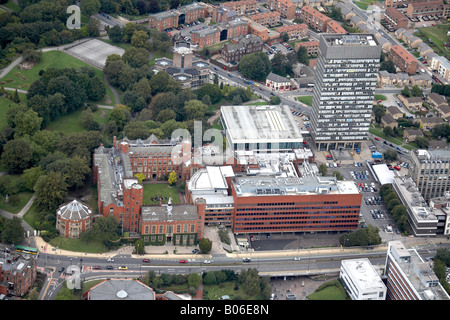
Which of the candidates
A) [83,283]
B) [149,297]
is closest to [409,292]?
[149,297]

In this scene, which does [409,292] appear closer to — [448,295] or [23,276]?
[448,295]

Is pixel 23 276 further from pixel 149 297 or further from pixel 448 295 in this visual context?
pixel 448 295

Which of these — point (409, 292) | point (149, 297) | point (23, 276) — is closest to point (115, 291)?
point (149, 297)

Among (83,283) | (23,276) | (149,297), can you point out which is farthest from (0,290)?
(149,297)
